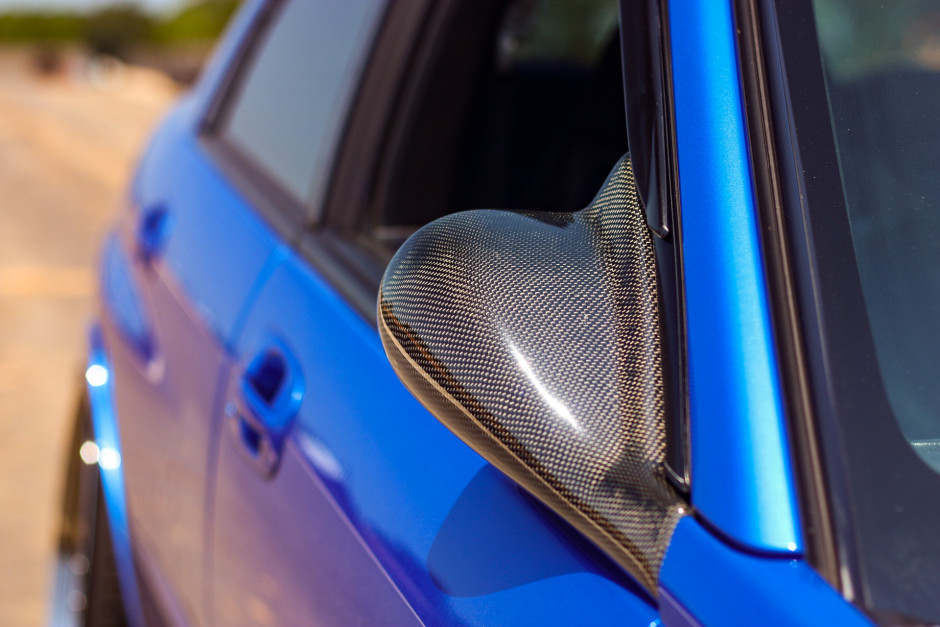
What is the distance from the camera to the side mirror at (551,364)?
2.66ft

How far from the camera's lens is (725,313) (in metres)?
0.81

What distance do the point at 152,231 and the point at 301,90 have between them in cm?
44

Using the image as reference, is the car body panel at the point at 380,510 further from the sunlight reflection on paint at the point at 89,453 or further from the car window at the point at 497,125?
the sunlight reflection on paint at the point at 89,453

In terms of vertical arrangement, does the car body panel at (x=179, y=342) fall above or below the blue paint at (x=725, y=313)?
below

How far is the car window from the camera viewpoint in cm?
171

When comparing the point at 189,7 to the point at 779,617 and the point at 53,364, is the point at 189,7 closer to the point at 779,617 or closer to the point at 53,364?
the point at 53,364

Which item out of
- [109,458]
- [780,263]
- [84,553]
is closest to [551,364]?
[780,263]

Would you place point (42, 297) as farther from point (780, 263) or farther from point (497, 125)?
point (780, 263)

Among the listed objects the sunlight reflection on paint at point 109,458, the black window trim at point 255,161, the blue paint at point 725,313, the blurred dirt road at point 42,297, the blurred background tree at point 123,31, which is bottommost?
the blurred background tree at point 123,31

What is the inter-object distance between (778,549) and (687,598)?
0.25 feet

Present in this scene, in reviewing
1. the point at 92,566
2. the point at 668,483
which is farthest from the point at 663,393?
the point at 92,566

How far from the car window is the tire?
93 centimetres

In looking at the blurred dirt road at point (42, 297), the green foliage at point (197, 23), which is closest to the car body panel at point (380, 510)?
the blurred dirt road at point (42, 297)

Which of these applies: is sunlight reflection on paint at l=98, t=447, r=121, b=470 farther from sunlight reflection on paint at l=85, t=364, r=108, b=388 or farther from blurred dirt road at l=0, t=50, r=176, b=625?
blurred dirt road at l=0, t=50, r=176, b=625
